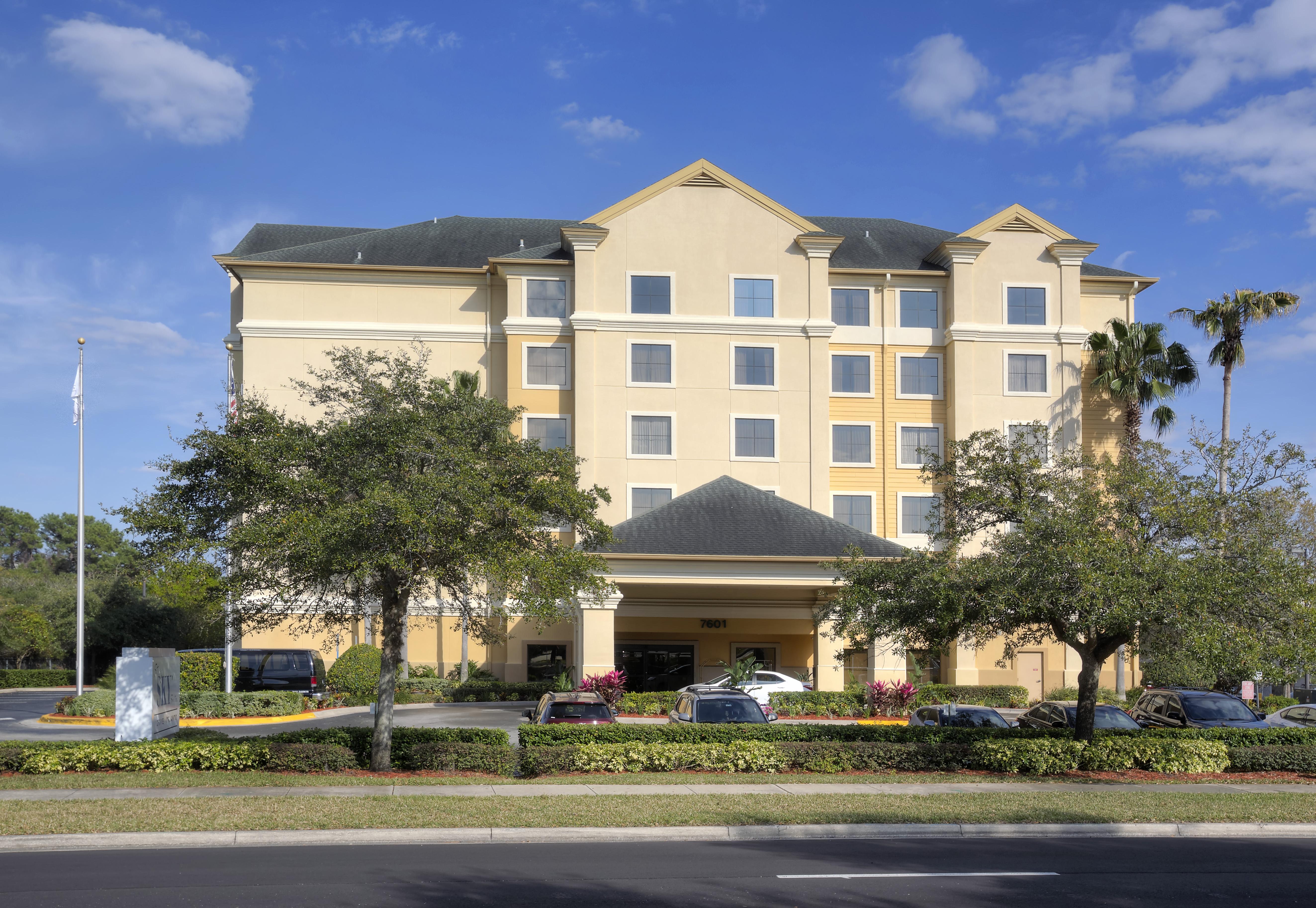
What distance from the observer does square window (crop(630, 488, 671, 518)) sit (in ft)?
140

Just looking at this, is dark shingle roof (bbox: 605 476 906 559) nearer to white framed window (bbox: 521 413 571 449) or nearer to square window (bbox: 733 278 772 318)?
white framed window (bbox: 521 413 571 449)

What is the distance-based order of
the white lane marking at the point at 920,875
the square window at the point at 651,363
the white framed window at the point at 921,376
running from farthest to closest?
1. the white framed window at the point at 921,376
2. the square window at the point at 651,363
3. the white lane marking at the point at 920,875

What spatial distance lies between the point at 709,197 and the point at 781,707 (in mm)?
21260

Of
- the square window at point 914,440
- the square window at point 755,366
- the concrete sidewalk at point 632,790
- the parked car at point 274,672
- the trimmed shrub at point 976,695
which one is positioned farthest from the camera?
the square window at point 914,440

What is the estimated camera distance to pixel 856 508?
147 feet

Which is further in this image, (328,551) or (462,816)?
(328,551)

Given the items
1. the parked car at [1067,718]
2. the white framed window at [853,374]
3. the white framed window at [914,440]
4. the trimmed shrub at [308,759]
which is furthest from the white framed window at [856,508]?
the trimmed shrub at [308,759]

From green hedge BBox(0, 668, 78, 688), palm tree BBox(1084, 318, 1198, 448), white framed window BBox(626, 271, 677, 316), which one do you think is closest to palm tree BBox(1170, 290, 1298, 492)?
palm tree BBox(1084, 318, 1198, 448)

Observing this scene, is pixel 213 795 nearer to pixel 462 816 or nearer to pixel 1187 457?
pixel 462 816

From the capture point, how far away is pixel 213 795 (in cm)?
1567

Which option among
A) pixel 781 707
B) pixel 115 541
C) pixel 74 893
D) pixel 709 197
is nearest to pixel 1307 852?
pixel 74 893

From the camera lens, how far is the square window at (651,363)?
43625 millimetres

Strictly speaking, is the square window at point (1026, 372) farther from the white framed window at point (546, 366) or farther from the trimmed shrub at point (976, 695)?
the white framed window at point (546, 366)

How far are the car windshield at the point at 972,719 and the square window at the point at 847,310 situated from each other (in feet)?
77.0
